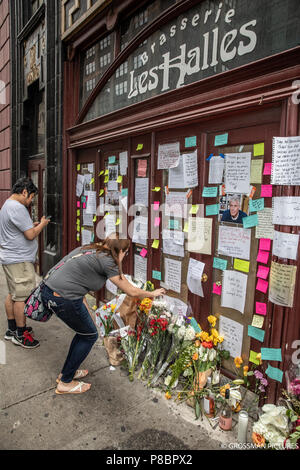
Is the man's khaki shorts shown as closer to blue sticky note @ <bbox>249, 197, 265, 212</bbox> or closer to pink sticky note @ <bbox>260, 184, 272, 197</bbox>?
blue sticky note @ <bbox>249, 197, 265, 212</bbox>

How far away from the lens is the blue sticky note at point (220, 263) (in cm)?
318

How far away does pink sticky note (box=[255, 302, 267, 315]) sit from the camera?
9.22 feet

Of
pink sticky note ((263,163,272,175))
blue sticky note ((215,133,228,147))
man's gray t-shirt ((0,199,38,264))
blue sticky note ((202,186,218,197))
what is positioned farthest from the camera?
man's gray t-shirt ((0,199,38,264))

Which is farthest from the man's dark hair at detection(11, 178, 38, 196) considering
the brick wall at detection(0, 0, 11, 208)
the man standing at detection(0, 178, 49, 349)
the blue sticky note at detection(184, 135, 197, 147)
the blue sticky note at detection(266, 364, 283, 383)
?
the brick wall at detection(0, 0, 11, 208)

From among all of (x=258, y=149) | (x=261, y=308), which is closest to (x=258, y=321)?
(x=261, y=308)

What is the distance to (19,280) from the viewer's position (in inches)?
155

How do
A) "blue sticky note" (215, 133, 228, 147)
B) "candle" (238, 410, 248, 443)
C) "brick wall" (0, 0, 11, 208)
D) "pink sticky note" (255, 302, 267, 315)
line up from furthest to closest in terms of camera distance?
"brick wall" (0, 0, 11, 208)
"blue sticky note" (215, 133, 228, 147)
"pink sticky note" (255, 302, 267, 315)
"candle" (238, 410, 248, 443)

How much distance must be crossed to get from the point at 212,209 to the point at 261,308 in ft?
3.40

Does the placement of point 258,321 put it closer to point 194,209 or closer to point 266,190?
point 266,190

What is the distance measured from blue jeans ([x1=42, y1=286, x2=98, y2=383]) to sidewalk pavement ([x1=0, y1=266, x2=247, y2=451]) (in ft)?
0.98

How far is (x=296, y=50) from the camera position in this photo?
239 centimetres

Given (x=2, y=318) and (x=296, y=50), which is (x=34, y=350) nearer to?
(x=2, y=318)

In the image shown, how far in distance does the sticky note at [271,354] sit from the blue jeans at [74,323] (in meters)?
1.46
